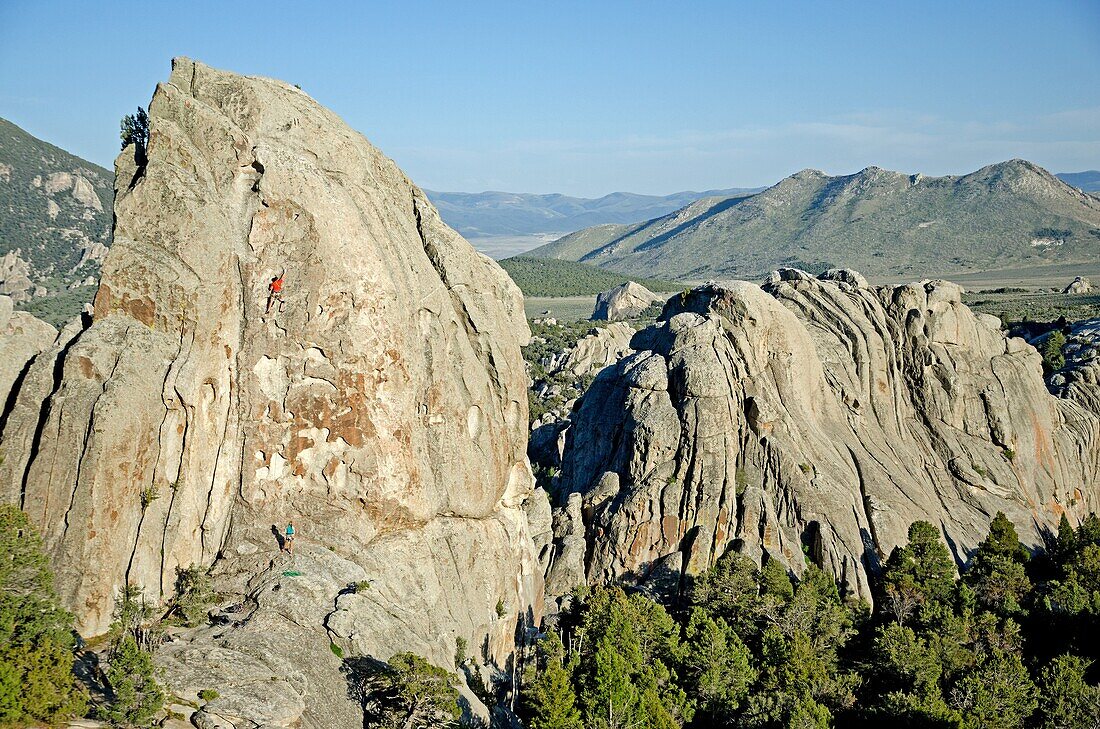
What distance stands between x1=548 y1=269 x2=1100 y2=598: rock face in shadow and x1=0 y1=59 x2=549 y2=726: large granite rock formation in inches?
884

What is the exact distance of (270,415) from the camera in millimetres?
37750

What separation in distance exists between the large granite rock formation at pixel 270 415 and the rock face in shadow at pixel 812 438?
22454mm

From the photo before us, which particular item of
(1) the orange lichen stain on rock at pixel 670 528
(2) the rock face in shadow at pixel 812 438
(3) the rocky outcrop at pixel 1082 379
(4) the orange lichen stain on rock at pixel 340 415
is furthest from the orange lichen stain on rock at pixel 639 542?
(3) the rocky outcrop at pixel 1082 379

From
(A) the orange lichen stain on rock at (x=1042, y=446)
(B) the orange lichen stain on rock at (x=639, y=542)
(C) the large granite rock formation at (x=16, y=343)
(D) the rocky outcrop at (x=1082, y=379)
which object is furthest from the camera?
(D) the rocky outcrop at (x=1082, y=379)

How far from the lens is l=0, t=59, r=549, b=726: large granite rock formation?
105ft

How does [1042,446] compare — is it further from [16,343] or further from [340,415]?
[16,343]

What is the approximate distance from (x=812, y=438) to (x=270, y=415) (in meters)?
45.0

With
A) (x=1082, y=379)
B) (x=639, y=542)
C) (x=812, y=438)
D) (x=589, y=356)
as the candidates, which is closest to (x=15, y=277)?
(x=589, y=356)

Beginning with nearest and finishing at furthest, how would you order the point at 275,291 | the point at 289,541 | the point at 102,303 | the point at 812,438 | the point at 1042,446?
1. the point at 102,303
2. the point at 289,541
3. the point at 275,291
4. the point at 812,438
5. the point at 1042,446

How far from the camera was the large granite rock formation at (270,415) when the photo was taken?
105ft

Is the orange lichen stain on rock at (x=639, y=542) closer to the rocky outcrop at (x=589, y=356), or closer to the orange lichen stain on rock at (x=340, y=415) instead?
the orange lichen stain on rock at (x=340, y=415)

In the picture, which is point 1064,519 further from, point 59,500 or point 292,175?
point 59,500

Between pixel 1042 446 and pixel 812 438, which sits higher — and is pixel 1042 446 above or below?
below

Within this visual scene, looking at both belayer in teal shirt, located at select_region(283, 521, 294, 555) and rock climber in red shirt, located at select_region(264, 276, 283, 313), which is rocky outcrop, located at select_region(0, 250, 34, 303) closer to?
rock climber in red shirt, located at select_region(264, 276, 283, 313)
